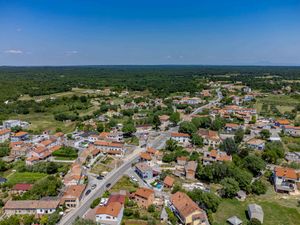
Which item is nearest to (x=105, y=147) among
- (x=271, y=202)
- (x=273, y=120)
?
(x=271, y=202)

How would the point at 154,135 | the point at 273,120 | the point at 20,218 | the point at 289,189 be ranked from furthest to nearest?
the point at 273,120
the point at 154,135
the point at 289,189
the point at 20,218

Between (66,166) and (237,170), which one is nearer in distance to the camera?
(237,170)

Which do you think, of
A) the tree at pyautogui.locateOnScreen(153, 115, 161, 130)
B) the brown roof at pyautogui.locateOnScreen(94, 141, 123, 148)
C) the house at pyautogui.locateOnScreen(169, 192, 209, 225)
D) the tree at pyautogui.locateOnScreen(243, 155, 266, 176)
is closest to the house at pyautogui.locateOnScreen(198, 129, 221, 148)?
the tree at pyautogui.locateOnScreen(243, 155, 266, 176)

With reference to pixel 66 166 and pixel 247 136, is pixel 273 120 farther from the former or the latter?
pixel 66 166

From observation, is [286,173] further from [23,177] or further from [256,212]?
[23,177]

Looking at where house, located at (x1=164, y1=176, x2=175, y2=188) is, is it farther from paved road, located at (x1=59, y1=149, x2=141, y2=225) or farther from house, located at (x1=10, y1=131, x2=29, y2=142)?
house, located at (x1=10, y1=131, x2=29, y2=142)

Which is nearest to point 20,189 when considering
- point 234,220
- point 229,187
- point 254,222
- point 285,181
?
point 234,220

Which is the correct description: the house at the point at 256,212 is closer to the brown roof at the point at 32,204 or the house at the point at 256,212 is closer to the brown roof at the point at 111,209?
the brown roof at the point at 111,209

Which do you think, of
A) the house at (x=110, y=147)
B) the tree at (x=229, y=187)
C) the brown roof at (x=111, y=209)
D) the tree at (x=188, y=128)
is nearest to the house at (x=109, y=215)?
the brown roof at (x=111, y=209)
